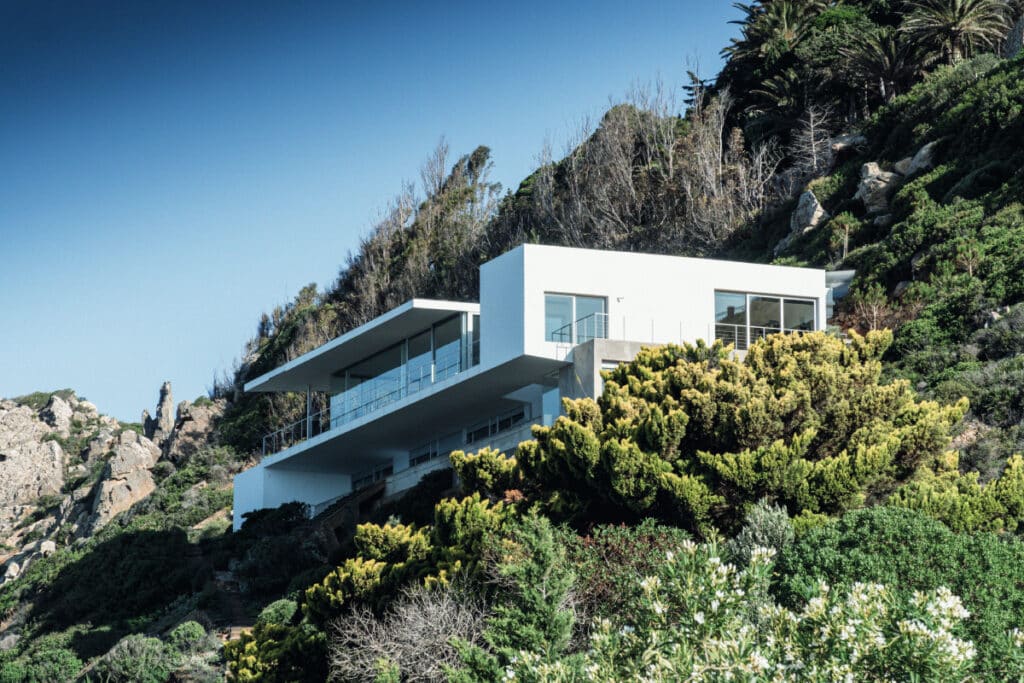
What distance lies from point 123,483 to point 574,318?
27506 mm

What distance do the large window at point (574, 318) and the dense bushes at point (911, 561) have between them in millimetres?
10835

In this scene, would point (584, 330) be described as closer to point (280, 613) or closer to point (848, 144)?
point (280, 613)

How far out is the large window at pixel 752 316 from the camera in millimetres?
32000

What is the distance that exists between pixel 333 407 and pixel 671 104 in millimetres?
25578

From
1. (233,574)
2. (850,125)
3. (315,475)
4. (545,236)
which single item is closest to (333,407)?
(315,475)

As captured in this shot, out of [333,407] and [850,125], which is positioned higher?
[850,125]

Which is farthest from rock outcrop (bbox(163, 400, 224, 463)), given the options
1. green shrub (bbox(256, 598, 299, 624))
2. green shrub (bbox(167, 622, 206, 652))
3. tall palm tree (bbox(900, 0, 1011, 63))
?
tall palm tree (bbox(900, 0, 1011, 63))

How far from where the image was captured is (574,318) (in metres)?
30.5

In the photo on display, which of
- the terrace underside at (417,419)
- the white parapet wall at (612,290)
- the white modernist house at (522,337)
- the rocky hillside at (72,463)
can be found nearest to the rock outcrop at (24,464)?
the rocky hillside at (72,463)

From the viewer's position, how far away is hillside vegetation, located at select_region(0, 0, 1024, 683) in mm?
14328

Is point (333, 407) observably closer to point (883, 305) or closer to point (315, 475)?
point (315, 475)

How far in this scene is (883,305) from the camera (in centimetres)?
3678

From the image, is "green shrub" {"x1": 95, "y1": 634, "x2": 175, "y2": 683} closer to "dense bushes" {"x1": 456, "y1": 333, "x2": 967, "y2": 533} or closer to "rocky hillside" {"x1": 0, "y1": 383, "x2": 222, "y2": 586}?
"dense bushes" {"x1": 456, "y1": 333, "x2": 967, "y2": 533}

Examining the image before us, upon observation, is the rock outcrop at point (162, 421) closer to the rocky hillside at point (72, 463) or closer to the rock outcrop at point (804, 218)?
the rocky hillside at point (72, 463)
